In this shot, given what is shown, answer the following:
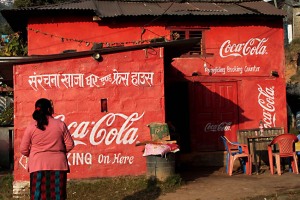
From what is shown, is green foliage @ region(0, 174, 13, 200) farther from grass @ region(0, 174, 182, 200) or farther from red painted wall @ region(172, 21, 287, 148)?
red painted wall @ region(172, 21, 287, 148)

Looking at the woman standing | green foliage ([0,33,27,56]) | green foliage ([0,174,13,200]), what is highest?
green foliage ([0,33,27,56])

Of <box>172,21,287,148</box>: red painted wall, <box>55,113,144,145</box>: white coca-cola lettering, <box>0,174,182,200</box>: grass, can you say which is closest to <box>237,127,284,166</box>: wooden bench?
<box>172,21,287,148</box>: red painted wall

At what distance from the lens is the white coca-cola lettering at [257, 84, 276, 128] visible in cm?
1373

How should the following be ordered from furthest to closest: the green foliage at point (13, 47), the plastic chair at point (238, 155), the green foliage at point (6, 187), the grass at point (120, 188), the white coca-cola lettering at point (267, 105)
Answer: the green foliage at point (13, 47) < the white coca-cola lettering at point (267, 105) < the plastic chair at point (238, 155) < the green foliage at point (6, 187) < the grass at point (120, 188)

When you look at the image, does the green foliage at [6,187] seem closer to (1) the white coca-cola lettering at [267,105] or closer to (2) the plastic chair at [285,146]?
(2) the plastic chair at [285,146]

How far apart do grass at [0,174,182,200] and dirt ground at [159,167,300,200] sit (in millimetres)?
279

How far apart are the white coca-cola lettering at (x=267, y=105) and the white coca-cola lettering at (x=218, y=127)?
1.19 metres

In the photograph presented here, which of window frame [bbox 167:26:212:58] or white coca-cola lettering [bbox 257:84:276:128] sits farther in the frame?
white coca-cola lettering [bbox 257:84:276:128]

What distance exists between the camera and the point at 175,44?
990 cm

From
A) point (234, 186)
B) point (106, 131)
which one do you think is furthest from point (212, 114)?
point (106, 131)

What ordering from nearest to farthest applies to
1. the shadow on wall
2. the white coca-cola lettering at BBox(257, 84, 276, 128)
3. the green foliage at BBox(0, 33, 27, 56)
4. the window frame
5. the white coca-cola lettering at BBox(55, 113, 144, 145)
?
the white coca-cola lettering at BBox(55, 113, 144, 145)
the window frame
the white coca-cola lettering at BBox(257, 84, 276, 128)
the green foliage at BBox(0, 33, 27, 56)
the shadow on wall

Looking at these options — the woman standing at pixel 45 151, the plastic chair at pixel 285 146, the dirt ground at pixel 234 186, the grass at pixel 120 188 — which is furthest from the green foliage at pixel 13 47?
the woman standing at pixel 45 151

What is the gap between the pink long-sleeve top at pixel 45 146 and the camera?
5.75 meters

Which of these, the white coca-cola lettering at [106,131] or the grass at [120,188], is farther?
the white coca-cola lettering at [106,131]
